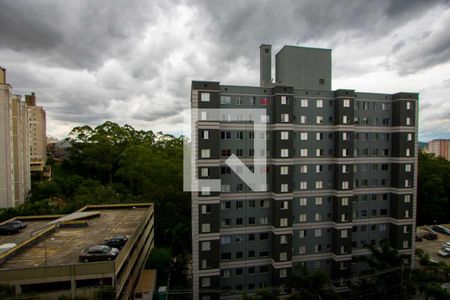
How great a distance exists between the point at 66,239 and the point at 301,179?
945 inches

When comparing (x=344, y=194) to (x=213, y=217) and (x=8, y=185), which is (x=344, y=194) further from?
(x=8, y=185)

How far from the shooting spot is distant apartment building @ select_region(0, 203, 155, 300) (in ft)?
53.6

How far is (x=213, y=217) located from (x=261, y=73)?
646 inches

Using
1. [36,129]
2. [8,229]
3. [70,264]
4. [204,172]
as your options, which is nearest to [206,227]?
[204,172]

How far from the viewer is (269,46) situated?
26.2 metres

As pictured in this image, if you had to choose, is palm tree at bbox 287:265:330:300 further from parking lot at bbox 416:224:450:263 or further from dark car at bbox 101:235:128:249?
parking lot at bbox 416:224:450:263

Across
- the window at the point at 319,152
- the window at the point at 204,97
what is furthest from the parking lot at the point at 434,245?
the window at the point at 204,97

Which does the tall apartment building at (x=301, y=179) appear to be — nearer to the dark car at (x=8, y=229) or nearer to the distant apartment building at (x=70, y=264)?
the distant apartment building at (x=70, y=264)

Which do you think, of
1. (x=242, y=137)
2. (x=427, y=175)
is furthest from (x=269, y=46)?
(x=427, y=175)

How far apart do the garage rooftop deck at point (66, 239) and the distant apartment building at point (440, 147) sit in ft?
492

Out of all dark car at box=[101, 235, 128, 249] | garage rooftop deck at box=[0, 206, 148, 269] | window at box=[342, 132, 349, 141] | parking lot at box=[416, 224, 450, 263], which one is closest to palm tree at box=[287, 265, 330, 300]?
window at box=[342, 132, 349, 141]

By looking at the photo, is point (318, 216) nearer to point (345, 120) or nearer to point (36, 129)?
point (345, 120)

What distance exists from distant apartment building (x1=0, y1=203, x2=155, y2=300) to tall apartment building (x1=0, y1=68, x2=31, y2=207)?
58.5 ft

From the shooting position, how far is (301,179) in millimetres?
25094
